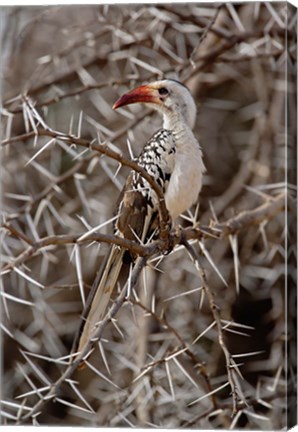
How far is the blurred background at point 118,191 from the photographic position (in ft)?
8.96

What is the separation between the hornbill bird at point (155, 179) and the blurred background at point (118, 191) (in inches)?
2.2

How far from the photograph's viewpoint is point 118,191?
286cm

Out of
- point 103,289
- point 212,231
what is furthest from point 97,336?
point 212,231

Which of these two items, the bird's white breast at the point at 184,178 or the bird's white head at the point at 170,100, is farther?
the bird's white head at the point at 170,100

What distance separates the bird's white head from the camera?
2811 mm

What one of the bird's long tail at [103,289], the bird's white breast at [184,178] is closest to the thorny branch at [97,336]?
the bird's long tail at [103,289]

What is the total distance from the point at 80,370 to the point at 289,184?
76 centimetres

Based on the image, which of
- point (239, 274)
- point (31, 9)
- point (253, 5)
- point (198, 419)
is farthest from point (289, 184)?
point (31, 9)

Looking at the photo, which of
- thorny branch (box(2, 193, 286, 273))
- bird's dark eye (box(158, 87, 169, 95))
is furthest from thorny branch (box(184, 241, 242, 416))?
bird's dark eye (box(158, 87, 169, 95))

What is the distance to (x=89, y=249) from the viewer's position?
2.87 m

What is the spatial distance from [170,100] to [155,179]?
247 millimetres

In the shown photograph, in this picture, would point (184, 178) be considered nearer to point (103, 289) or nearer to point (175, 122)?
point (175, 122)

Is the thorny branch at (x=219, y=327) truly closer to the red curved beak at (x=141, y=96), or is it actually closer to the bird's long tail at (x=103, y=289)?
the bird's long tail at (x=103, y=289)

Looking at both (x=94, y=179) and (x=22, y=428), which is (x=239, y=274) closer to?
(x=94, y=179)
